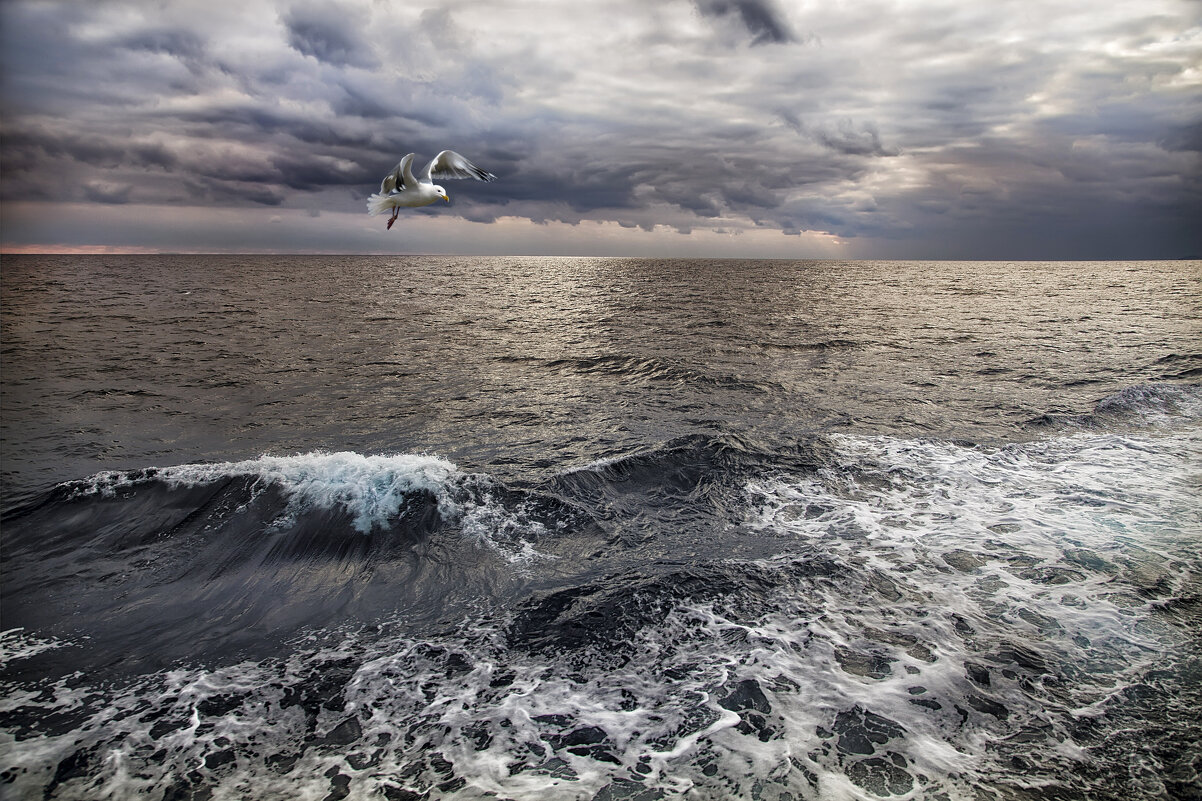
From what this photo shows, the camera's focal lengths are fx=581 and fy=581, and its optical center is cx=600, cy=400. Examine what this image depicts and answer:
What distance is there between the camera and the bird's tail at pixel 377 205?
1041 cm

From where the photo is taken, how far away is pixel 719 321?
3331cm

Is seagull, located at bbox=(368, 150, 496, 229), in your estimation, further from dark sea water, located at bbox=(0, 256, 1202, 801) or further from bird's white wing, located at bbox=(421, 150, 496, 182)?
dark sea water, located at bbox=(0, 256, 1202, 801)

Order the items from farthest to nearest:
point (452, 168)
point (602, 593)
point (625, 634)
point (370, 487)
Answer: point (452, 168), point (370, 487), point (602, 593), point (625, 634)

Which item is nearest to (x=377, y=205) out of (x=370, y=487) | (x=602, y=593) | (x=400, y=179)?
(x=400, y=179)

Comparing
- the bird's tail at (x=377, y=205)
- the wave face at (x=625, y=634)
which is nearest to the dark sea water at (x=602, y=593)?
the wave face at (x=625, y=634)

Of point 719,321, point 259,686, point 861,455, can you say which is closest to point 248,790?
point 259,686

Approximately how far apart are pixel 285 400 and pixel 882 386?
1670cm

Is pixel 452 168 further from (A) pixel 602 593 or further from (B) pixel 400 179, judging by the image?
(A) pixel 602 593

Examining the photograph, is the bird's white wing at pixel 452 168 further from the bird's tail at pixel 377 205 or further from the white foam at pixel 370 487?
the white foam at pixel 370 487

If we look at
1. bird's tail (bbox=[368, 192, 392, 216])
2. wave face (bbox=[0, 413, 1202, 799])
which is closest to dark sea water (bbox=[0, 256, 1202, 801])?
wave face (bbox=[0, 413, 1202, 799])

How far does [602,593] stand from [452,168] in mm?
7881

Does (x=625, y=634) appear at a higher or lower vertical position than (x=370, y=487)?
lower

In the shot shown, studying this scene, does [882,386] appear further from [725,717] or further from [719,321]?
[719,321]

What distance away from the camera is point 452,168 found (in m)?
10.4
